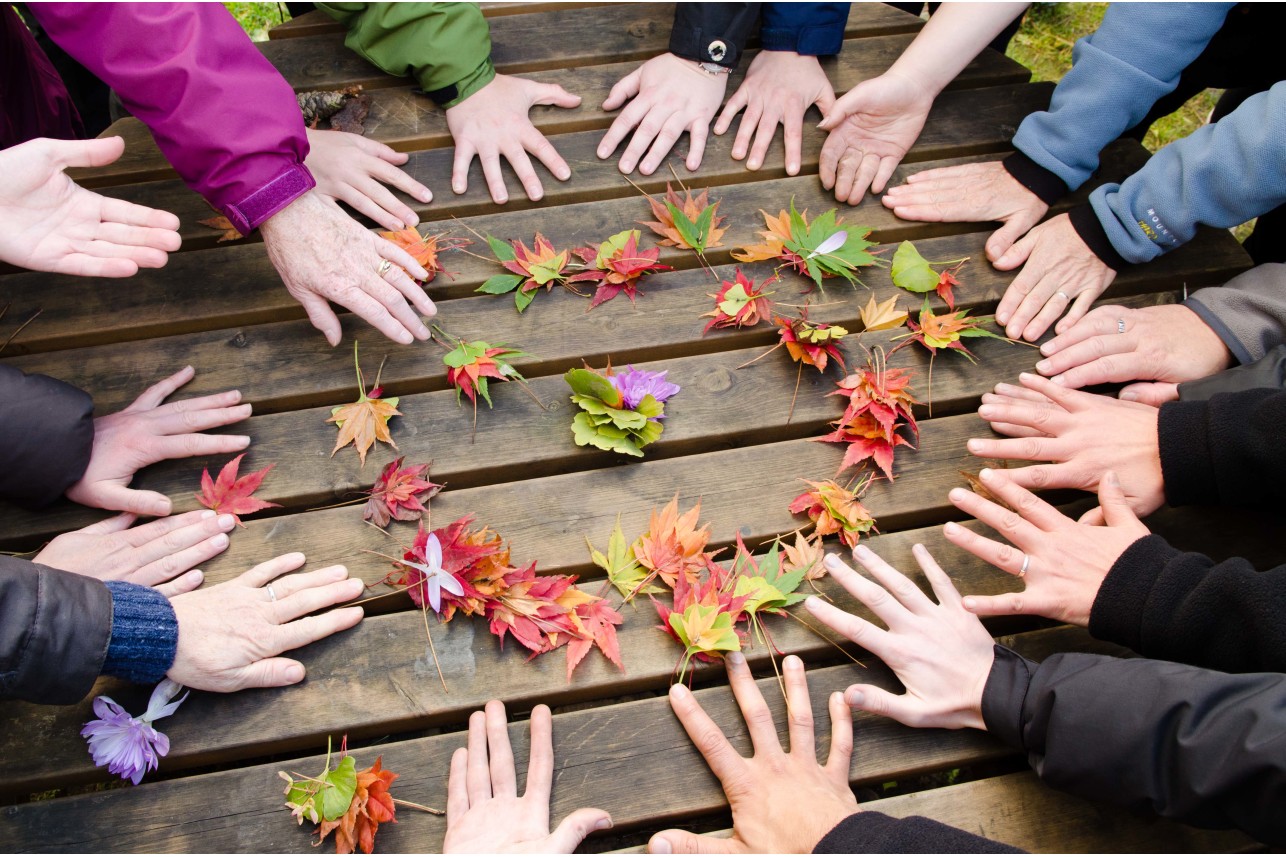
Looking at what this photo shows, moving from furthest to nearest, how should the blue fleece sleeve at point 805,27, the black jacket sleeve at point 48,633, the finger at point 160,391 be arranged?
1. the blue fleece sleeve at point 805,27
2. the finger at point 160,391
3. the black jacket sleeve at point 48,633

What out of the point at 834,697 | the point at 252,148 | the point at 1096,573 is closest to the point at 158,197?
the point at 252,148

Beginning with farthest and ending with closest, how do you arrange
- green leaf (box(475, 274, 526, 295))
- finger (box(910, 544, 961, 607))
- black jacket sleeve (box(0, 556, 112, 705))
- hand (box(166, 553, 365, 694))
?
green leaf (box(475, 274, 526, 295)) → finger (box(910, 544, 961, 607)) → hand (box(166, 553, 365, 694)) → black jacket sleeve (box(0, 556, 112, 705))

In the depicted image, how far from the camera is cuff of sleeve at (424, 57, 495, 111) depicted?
1.95m

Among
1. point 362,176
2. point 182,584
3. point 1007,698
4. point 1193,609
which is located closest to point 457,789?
point 182,584

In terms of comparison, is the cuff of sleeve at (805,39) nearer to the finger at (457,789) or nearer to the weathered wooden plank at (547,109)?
the weathered wooden plank at (547,109)

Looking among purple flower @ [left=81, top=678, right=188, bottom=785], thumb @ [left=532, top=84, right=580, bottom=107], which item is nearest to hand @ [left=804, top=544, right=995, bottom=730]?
purple flower @ [left=81, top=678, right=188, bottom=785]

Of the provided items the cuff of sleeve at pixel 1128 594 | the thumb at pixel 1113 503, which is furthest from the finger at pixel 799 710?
the thumb at pixel 1113 503

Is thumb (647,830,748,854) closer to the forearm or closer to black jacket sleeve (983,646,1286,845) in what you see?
black jacket sleeve (983,646,1286,845)

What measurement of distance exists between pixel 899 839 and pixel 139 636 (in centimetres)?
117

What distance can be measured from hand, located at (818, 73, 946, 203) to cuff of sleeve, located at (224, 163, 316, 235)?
44.8 inches

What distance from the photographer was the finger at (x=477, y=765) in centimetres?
127

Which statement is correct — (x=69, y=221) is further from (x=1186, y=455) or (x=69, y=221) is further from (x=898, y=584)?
(x=1186, y=455)

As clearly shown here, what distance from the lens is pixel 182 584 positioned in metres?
1.42

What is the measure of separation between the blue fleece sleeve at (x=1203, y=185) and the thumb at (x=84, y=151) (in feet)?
6.45
